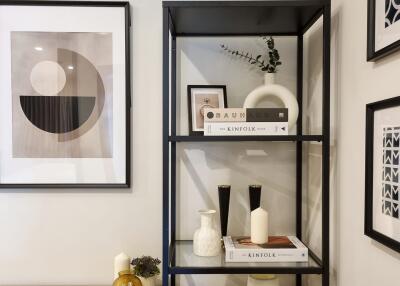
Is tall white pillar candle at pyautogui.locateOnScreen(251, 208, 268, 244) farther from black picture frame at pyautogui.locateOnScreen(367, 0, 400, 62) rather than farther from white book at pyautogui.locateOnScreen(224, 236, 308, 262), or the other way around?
black picture frame at pyautogui.locateOnScreen(367, 0, 400, 62)

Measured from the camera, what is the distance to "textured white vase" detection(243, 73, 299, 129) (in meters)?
1.39

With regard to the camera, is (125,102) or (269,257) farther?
(125,102)

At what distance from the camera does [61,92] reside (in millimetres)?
1575

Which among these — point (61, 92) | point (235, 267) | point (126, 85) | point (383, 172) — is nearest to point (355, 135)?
point (383, 172)

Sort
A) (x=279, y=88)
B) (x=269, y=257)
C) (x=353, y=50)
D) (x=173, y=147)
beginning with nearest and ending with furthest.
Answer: (x=353, y=50)
(x=269, y=257)
(x=279, y=88)
(x=173, y=147)

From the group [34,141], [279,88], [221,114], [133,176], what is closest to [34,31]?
[34,141]

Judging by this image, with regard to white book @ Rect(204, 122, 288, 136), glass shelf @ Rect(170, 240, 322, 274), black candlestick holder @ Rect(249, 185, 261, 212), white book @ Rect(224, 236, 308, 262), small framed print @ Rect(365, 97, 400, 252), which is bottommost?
glass shelf @ Rect(170, 240, 322, 274)

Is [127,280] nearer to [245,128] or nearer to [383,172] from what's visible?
[245,128]

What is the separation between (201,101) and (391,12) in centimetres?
79

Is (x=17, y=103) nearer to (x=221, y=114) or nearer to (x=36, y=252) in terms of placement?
(x=36, y=252)

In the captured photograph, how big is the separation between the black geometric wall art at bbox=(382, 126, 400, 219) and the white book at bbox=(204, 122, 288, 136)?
14.0 inches

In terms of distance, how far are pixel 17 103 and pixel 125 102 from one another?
1.47 ft

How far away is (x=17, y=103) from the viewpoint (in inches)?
62.1

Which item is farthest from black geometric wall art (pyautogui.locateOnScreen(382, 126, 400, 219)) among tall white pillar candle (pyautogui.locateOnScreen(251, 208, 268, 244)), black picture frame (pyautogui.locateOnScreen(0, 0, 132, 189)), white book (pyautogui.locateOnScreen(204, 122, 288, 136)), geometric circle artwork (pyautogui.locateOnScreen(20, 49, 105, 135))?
geometric circle artwork (pyautogui.locateOnScreen(20, 49, 105, 135))
